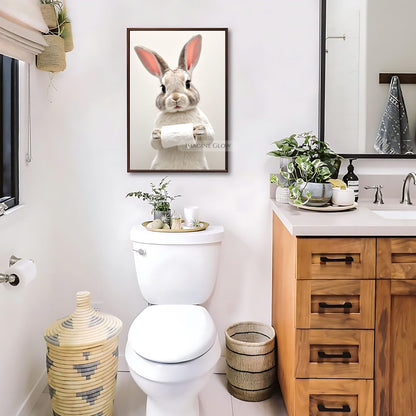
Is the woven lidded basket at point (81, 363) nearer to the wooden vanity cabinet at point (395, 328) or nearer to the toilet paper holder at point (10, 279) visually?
the toilet paper holder at point (10, 279)

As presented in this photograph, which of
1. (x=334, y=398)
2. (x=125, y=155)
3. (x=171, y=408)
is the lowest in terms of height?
(x=171, y=408)

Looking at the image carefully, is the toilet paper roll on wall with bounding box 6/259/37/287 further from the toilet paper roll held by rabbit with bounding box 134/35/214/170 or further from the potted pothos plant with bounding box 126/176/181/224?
the toilet paper roll held by rabbit with bounding box 134/35/214/170

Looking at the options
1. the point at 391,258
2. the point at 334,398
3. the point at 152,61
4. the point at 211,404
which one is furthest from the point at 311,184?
the point at 211,404

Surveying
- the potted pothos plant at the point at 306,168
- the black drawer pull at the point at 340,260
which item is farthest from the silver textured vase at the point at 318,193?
the black drawer pull at the point at 340,260

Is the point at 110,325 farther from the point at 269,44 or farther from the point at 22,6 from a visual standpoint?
the point at 269,44

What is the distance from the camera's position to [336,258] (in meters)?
1.70

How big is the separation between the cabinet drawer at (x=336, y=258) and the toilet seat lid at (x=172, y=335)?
1.37ft

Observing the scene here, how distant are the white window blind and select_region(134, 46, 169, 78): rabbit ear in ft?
1.54

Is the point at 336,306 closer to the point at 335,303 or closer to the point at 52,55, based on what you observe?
the point at 335,303

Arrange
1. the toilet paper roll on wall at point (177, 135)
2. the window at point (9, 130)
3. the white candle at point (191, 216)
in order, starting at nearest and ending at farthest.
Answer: the window at point (9, 130), the white candle at point (191, 216), the toilet paper roll on wall at point (177, 135)

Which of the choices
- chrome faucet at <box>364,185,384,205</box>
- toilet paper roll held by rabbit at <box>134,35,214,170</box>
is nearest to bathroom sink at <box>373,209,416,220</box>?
chrome faucet at <box>364,185,384,205</box>

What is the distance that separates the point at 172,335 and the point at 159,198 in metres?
0.74

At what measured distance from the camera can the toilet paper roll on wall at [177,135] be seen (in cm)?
233

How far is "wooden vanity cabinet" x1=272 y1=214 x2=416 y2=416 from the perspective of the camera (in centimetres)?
169
